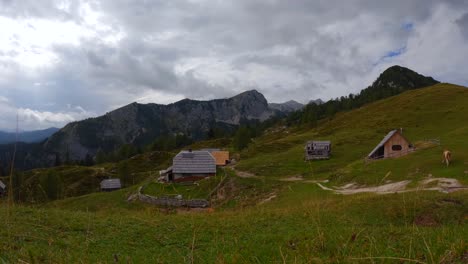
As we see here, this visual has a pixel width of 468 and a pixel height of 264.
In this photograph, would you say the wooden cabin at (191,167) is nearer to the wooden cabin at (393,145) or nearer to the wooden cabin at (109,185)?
the wooden cabin at (109,185)

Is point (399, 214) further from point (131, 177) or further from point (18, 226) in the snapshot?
point (131, 177)

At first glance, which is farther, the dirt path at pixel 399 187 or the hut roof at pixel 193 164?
the hut roof at pixel 193 164

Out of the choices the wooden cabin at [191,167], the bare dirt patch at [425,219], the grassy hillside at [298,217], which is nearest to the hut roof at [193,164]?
the wooden cabin at [191,167]

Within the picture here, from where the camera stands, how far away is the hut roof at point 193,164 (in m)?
67.6

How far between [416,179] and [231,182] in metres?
27.6

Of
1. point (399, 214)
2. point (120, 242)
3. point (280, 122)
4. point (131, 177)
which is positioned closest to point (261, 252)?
point (120, 242)

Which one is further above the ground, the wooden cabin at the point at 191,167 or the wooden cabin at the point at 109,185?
the wooden cabin at the point at 191,167

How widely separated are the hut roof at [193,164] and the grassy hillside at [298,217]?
545 cm

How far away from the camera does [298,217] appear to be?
13820mm

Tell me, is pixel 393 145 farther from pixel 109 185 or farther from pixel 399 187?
pixel 109 185

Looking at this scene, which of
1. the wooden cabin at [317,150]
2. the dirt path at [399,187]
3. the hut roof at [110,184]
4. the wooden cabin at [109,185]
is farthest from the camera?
the hut roof at [110,184]

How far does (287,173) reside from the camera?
58.0 metres

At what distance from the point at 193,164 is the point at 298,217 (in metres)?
55.1

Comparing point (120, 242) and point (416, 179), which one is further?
point (416, 179)
